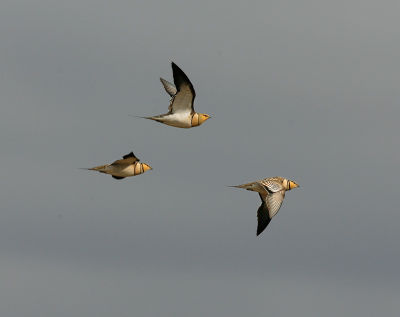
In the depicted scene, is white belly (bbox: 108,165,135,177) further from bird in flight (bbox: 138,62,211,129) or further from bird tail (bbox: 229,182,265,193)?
bird tail (bbox: 229,182,265,193)

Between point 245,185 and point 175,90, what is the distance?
27.8 ft

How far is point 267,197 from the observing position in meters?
89.9

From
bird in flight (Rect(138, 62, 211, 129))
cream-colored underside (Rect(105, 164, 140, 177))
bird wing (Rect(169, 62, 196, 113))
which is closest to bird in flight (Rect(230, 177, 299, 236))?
bird in flight (Rect(138, 62, 211, 129))

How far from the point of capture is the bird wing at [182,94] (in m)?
85.1

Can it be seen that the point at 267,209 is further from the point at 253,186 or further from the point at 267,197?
the point at 253,186

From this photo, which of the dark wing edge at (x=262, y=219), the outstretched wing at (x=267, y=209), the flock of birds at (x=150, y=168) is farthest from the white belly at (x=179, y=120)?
the dark wing edge at (x=262, y=219)

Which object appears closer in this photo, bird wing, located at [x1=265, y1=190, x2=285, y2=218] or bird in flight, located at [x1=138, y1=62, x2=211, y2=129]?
bird in flight, located at [x1=138, y1=62, x2=211, y2=129]

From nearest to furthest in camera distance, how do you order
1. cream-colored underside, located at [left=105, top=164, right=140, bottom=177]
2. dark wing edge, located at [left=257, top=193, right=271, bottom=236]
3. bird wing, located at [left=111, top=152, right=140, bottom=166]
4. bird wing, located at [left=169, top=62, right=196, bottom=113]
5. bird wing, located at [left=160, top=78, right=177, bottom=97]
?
bird wing, located at [left=169, top=62, right=196, bottom=113] < bird wing, located at [left=111, top=152, right=140, bottom=166] < cream-colored underside, located at [left=105, top=164, right=140, bottom=177] < dark wing edge, located at [left=257, top=193, right=271, bottom=236] < bird wing, located at [left=160, top=78, right=177, bottom=97]

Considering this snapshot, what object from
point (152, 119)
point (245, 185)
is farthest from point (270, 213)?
point (152, 119)

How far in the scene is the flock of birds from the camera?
87.0 meters

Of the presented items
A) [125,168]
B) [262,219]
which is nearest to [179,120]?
[125,168]

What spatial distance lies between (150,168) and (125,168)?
1.65 m

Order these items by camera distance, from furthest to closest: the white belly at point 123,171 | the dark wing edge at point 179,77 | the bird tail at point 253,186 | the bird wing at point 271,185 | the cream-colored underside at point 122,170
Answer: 1. the bird tail at point 253,186
2. the bird wing at point 271,185
3. the white belly at point 123,171
4. the cream-colored underside at point 122,170
5. the dark wing edge at point 179,77

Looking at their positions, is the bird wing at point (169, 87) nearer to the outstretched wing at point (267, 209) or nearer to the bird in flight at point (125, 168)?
the bird in flight at point (125, 168)
